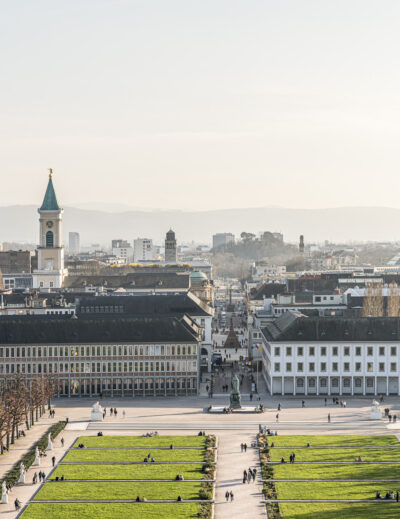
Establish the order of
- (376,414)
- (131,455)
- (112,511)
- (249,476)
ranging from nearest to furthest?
(112,511) → (249,476) → (131,455) → (376,414)

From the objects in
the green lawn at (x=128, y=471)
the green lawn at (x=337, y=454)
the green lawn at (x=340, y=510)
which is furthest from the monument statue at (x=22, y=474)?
the green lawn at (x=340, y=510)

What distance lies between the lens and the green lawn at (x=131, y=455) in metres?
90.8

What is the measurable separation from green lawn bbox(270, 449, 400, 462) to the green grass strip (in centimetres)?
887

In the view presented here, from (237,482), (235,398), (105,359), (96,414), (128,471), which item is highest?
(105,359)

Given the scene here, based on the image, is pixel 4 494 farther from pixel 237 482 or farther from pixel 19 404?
pixel 19 404

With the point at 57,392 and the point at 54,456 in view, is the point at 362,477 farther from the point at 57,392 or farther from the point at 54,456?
the point at 57,392

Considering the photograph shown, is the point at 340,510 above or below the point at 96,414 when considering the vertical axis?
below

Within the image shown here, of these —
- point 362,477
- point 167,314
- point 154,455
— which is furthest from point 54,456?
point 167,314

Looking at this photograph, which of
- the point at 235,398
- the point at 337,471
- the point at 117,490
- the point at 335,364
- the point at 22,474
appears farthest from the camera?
the point at 335,364

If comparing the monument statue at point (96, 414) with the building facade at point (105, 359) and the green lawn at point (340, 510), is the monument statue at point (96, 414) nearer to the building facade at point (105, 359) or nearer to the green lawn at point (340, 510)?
the building facade at point (105, 359)

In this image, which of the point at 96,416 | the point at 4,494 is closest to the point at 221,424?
the point at 96,416

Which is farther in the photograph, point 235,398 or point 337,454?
point 235,398

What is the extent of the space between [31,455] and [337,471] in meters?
27.5

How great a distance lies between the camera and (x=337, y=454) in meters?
92.0
